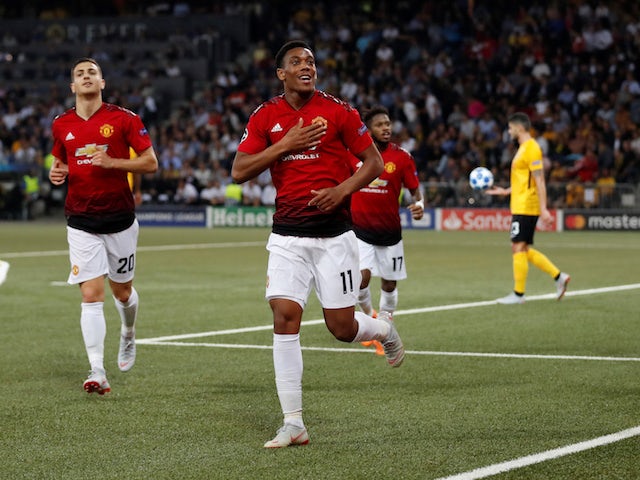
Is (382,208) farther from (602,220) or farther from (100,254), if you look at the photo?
(602,220)

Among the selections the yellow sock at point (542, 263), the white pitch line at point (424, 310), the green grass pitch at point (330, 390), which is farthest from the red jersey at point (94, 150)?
the yellow sock at point (542, 263)

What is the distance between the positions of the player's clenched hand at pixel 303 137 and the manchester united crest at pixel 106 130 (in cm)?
269

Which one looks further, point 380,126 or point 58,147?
point 380,126

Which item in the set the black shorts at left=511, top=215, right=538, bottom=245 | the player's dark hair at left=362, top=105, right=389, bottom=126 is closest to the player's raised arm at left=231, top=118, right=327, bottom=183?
the player's dark hair at left=362, top=105, right=389, bottom=126

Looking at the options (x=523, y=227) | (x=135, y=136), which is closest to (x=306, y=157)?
(x=135, y=136)

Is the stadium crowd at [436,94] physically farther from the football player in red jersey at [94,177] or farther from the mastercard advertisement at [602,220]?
the football player in red jersey at [94,177]

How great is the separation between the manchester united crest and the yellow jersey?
7.46m

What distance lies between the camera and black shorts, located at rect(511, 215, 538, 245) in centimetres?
1573

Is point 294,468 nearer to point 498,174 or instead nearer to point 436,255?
point 436,255

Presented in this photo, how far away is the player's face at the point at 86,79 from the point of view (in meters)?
9.28

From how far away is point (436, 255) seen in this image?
2478 cm

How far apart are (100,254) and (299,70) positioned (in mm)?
2843

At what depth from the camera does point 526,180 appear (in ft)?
51.4

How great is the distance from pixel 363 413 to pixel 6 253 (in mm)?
18433
